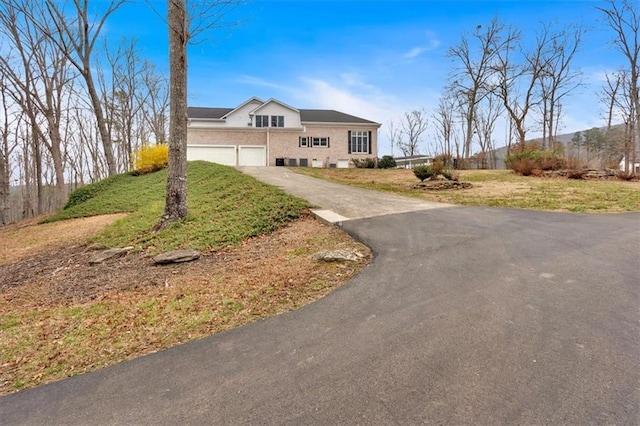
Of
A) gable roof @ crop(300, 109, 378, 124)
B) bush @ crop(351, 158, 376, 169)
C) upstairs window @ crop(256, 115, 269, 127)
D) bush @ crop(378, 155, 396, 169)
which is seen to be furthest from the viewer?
gable roof @ crop(300, 109, 378, 124)

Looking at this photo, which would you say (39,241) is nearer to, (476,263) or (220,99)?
(476,263)

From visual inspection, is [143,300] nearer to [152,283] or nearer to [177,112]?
[152,283]

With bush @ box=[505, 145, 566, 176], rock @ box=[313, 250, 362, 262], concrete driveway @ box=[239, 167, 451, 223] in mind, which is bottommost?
rock @ box=[313, 250, 362, 262]

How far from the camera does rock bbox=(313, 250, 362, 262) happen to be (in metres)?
5.11

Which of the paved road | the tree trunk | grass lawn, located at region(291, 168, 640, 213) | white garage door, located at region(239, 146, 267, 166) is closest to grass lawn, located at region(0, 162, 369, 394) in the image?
the paved road

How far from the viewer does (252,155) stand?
92.3ft

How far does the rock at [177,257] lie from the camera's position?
627 cm

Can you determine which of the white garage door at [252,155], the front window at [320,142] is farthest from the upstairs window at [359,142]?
the white garage door at [252,155]

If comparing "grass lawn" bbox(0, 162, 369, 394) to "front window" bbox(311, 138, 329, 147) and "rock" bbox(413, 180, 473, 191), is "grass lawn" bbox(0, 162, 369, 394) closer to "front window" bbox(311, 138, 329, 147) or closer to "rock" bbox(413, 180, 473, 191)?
"rock" bbox(413, 180, 473, 191)

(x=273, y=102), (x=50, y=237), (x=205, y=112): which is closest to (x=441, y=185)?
(x=50, y=237)

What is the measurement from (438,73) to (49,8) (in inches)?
1124

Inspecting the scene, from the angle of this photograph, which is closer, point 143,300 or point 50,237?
point 143,300

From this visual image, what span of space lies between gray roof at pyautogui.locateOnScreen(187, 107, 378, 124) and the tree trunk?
22044 mm

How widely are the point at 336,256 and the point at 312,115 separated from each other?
28.6m
